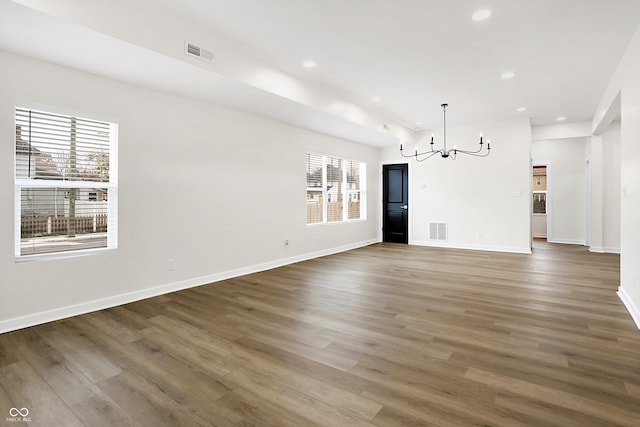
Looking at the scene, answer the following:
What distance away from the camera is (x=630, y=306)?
132 inches

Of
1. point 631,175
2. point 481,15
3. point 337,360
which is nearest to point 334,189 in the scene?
point 481,15

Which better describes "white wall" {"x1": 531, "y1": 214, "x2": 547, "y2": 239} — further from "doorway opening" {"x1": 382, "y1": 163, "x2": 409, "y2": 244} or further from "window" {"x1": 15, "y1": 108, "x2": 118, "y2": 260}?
"window" {"x1": 15, "y1": 108, "x2": 118, "y2": 260}

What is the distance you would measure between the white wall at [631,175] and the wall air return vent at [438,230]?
13.8 feet

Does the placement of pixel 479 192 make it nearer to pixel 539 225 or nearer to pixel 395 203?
pixel 395 203

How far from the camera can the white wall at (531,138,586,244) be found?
8.75 metres

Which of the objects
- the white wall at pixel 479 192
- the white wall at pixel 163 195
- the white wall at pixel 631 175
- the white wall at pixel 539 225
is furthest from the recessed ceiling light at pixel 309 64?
the white wall at pixel 539 225

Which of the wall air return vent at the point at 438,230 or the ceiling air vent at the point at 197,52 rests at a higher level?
the ceiling air vent at the point at 197,52

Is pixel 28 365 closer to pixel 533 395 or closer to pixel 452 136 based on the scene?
pixel 533 395

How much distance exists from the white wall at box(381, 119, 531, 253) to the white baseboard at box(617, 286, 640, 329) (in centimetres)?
343

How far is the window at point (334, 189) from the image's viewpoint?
6.78 m

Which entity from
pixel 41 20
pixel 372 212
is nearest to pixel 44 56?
pixel 41 20

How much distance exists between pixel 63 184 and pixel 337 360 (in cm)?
315

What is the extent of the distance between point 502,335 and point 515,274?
2.69 m

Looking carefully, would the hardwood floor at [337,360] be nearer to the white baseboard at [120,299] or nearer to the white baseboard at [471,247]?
the white baseboard at [120,299]
